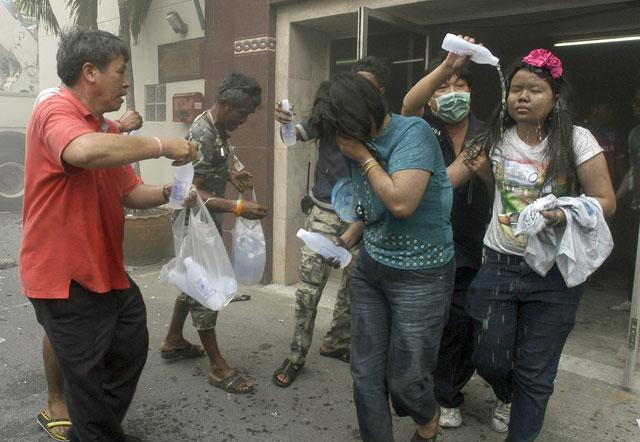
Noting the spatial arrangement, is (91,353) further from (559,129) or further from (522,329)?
(559,129)

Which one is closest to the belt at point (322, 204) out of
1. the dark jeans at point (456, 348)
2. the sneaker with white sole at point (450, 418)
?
the dark jeans at point (456, 348)

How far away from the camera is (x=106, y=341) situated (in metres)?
2.35

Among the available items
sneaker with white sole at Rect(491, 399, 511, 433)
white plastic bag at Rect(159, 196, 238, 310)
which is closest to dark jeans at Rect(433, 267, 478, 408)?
sneaker with white sole at Rect(491, 399, 511, 433)

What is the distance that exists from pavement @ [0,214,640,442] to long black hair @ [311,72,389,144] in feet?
5.38

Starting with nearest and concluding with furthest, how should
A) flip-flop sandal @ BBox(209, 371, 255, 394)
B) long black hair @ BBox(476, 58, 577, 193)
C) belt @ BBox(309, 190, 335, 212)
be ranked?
long black hair @ BBox(476, 58, 577, 193) → flip-flop sandal @ BBox(209, 371, 255, 394) → belt @ BBox(309, 190, 335, 212)

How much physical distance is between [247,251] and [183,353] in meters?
0.98

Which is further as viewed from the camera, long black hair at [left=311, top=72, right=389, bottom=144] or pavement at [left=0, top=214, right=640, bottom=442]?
pavement at [left=0, top=214, right=640, bottom=442]

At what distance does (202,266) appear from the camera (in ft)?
9.68

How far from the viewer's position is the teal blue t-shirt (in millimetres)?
2132

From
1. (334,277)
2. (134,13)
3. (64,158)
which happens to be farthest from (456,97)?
(134,13)

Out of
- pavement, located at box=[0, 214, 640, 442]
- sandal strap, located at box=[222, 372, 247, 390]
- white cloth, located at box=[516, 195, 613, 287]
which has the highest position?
white cloth, located at box=[516, 195, 613, 287]

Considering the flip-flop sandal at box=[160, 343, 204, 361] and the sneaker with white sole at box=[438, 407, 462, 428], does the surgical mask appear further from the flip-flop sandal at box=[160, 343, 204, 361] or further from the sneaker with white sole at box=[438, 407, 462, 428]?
the flip-flop sandal at box=[160, 343, 204, 361]

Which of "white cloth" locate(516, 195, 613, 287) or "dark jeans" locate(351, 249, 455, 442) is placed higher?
"white cloth" locate(516, 195, 613, 287)

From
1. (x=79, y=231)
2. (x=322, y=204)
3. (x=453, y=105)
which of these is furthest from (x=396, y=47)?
(x=79, y=231)
